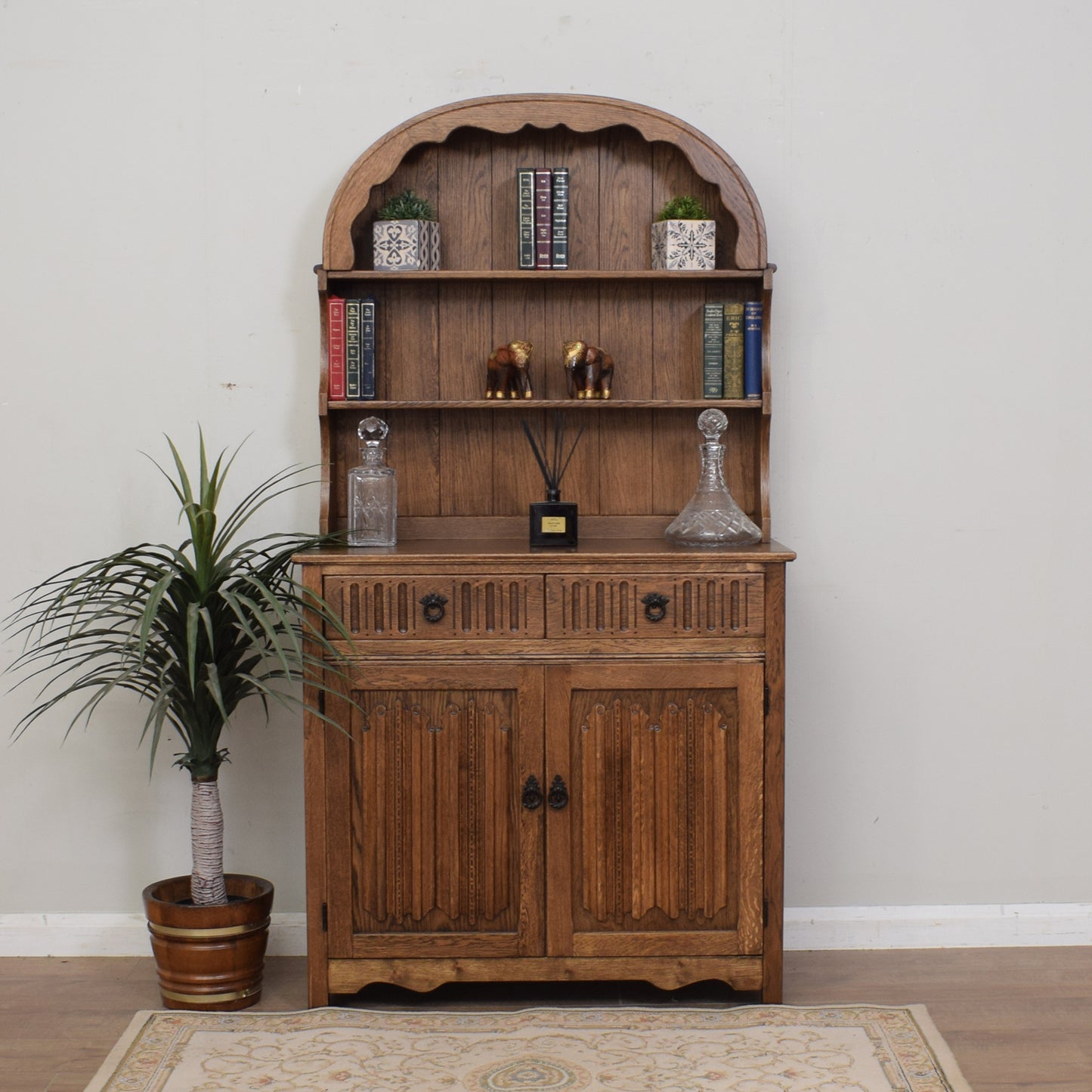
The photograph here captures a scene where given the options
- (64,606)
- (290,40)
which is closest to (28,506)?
(64,606)

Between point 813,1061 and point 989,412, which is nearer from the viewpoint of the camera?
point 813,1061

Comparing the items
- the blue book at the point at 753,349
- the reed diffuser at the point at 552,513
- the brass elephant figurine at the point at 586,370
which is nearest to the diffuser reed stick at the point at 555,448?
the reed diffuser at the point at 552,513

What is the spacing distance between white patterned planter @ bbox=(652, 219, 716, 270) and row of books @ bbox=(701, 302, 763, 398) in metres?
0.11

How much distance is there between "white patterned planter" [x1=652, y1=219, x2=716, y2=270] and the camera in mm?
2893

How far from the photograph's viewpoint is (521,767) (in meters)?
2.68

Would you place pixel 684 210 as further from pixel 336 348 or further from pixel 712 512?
pixel 336 348

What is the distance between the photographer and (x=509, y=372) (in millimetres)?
2924

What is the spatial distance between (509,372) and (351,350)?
1.25 ft

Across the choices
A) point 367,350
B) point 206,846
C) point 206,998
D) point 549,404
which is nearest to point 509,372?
point 549,404

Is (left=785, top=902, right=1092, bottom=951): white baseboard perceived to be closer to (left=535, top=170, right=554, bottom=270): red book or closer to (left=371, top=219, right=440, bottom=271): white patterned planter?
(left=535, top=170, right=554, bottom=270): red book

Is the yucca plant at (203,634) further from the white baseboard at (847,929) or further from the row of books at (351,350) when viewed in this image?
the white baseboard at (847,929)

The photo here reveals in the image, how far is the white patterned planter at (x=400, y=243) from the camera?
2.90m

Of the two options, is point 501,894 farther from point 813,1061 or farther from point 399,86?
point 399,86

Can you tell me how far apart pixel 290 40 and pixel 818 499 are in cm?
174
